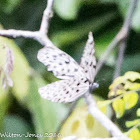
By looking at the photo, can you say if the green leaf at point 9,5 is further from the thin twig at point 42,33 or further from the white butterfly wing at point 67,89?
the white butterfly wing at point 67,89

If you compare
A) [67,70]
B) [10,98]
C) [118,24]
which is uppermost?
[118,24]

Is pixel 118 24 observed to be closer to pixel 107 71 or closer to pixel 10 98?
pixel 107 71

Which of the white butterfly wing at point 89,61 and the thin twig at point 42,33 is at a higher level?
the thin twig at point 42,33

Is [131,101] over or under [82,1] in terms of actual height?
under

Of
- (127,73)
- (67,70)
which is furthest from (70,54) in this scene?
(127,73)

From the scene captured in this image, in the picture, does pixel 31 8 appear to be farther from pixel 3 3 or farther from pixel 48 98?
pixel 48 98

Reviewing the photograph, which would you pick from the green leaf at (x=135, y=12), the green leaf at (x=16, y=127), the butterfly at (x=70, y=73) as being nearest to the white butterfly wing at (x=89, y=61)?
the butterfly at (x=70, y=73)
